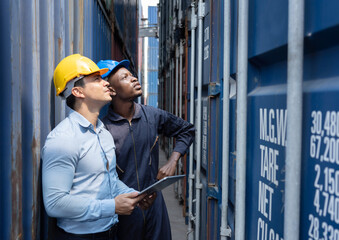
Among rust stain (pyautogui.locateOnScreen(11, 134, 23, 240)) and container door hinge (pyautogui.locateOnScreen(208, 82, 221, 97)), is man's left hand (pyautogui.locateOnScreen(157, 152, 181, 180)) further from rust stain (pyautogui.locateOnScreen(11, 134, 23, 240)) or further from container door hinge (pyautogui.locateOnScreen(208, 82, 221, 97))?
rust stain (pyautogui.locateOnScreen(11, 134, 23, 240))

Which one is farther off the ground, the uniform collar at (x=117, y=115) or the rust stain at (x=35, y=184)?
the uniform collar at (x=117, y=115)

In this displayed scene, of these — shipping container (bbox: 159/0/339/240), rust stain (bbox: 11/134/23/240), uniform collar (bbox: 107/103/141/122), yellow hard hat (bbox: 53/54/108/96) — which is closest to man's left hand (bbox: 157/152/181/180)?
uniform collar (bbox: 107/103/141/122)

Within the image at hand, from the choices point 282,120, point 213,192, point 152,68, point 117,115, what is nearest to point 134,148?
point 117,115

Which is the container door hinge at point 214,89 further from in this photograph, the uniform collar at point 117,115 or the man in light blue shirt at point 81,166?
the man in light blue shirt at point 81,166

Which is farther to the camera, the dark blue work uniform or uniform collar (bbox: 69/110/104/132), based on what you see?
the dark blue work uniform

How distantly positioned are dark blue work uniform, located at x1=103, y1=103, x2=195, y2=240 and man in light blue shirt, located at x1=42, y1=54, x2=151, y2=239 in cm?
45

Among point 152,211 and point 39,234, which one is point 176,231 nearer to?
point 152,211

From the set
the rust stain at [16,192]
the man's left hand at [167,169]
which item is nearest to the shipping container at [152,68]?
the man's left hand at [167,169]

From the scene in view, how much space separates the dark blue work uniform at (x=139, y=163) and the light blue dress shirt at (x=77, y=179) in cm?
59

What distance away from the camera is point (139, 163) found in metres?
2.82

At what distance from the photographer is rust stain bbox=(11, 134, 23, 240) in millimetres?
1676

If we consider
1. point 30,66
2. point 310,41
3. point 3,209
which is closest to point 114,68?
point 30,66

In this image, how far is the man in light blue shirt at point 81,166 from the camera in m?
1.80

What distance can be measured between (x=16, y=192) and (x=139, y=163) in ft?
3.95
